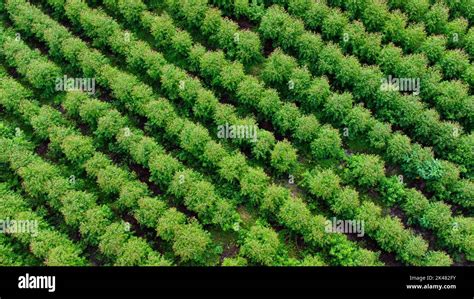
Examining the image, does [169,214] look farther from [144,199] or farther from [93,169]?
[93,169]

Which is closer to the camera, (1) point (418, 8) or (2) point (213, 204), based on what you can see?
(2) point (213, 204)

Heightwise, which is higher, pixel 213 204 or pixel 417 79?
pixel 417 79

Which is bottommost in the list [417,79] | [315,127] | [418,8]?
[315,127]

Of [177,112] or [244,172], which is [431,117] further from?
[177,112]

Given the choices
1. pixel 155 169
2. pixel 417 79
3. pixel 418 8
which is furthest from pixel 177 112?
pixel 418 8

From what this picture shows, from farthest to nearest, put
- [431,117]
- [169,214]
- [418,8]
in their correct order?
[418,8], [431,117], [169,214]

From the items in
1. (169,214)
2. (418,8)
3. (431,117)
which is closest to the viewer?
(169,214)

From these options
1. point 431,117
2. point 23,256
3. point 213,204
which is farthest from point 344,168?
point 23,256
